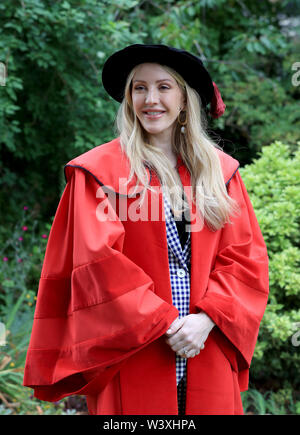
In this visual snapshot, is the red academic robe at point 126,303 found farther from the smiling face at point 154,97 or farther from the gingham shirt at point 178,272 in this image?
the smiling face at point 154,97

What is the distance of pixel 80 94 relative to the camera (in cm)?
454

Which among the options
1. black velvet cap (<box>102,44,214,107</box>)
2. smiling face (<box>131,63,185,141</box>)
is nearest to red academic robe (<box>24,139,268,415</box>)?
smiling face (<box>131,63,185,141</box>)

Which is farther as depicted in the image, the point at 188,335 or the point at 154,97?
the point at 154,97

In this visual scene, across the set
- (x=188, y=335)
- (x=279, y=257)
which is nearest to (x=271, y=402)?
(x=279, y=257)

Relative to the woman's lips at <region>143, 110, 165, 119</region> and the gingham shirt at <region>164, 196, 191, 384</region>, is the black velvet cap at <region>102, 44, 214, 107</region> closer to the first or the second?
the woman's lips at <region>143, 110, 165, 119</region>

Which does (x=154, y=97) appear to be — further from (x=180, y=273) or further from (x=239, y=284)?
(x=239, y=284)

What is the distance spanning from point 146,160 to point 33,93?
3269 mm

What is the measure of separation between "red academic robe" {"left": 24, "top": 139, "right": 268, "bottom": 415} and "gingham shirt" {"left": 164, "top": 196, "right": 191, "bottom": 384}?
4 cm

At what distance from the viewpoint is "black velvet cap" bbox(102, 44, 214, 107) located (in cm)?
211

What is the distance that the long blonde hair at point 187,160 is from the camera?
2.14 m

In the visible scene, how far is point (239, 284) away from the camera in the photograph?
2.13 metres

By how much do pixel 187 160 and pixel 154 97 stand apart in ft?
1.13
